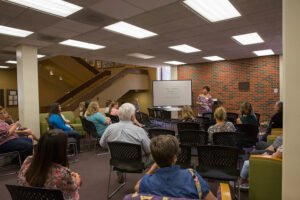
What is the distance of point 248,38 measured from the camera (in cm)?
641

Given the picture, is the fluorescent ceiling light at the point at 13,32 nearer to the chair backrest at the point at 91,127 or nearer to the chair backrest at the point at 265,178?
the chair backrest at the point at 91,127

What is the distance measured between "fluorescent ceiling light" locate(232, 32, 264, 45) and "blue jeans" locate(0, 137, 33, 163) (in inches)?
212

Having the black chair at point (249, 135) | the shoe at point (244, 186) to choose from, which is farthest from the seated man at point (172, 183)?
the black chair at point (249, 135)

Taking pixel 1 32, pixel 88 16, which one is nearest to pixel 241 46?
pixel 88 16

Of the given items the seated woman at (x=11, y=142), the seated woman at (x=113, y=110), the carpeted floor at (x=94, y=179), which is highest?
the seated woman at (x=113, y=110)

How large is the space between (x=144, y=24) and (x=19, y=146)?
3.31 meters

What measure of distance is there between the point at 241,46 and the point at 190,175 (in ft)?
22.5

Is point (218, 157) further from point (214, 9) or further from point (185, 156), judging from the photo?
point (214, 9)

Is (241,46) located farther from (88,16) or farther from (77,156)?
(77,156)

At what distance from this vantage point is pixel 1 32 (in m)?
5.33

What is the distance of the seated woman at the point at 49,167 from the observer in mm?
1662

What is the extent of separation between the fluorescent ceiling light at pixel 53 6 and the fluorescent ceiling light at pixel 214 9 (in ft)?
6.06

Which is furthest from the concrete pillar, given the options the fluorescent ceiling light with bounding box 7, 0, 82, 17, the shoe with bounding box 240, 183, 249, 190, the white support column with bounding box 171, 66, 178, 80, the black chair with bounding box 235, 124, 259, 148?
the white support column with bounding box 171, 66, 178, 80

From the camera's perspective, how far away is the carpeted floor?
10.8 feet
